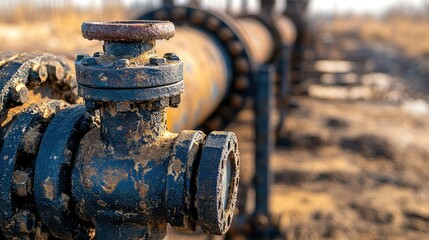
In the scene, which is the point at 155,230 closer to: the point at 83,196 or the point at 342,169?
the point at 83,196

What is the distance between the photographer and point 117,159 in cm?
105

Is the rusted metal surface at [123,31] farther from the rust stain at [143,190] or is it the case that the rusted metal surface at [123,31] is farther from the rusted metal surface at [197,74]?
the rusted metal surface at [197,74]

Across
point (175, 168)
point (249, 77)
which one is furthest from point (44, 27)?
point (175, 168)

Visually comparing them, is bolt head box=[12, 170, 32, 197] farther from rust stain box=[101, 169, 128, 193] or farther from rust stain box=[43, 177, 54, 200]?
rust stain box=[101, 169, 128, 193]

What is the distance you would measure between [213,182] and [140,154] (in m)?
0.21

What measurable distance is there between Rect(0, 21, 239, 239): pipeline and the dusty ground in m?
0.65

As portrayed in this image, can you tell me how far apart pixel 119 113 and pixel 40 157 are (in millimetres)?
203

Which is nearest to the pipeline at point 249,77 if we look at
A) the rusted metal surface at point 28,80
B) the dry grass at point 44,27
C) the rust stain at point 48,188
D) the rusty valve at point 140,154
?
the rusted metal surface at point 28,80

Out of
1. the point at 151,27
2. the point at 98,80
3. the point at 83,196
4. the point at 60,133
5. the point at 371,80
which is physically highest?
the point at 151,27

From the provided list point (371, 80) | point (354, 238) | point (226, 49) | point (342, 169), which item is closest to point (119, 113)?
point (226, 49)

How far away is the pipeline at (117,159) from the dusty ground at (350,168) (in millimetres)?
650

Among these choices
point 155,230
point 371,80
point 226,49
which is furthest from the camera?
point 371,80

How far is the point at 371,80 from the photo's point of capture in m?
12.9

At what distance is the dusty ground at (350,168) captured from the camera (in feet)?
14.2
